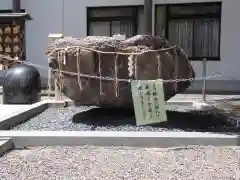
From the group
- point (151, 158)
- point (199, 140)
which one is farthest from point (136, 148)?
point (199, 140)

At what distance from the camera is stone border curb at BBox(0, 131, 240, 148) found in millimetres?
5875

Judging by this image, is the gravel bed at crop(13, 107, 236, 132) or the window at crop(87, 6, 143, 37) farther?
the window at crop(87, 6, 143, 37)

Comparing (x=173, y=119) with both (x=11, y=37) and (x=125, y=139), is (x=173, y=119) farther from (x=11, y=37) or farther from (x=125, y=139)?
(x=11, y=37)

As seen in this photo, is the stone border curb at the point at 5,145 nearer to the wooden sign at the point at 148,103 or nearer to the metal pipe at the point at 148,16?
the wooden sign at the point at 148,103

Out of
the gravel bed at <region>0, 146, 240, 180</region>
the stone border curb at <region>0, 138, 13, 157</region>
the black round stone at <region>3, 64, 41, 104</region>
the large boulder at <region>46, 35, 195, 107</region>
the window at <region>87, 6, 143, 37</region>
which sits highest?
the window at <region>87, 6, 143, 37</region>

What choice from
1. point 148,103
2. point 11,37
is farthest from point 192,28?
point 148,103

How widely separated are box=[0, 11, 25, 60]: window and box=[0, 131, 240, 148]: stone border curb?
7.50 meters

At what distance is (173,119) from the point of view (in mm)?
7547

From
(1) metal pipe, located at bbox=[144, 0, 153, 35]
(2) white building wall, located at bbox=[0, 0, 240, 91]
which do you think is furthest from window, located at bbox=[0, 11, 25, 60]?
(1) metal pipe, located at bbox=[144, 0, 153, 35]

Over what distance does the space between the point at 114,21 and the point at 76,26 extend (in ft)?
4.88

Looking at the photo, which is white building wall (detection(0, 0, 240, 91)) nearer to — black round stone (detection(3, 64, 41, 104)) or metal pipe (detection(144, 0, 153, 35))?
metal pipe (detection(144, 0, 153, 35))

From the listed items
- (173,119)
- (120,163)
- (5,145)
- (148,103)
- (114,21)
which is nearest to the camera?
(120,163)

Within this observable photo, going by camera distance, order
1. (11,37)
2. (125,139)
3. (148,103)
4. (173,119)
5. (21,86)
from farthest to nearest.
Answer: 1. (11,37)
2. (21,86)
3. (173,119)
4. (148,103)
5. (125,139)

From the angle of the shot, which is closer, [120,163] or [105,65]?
[120,163]
